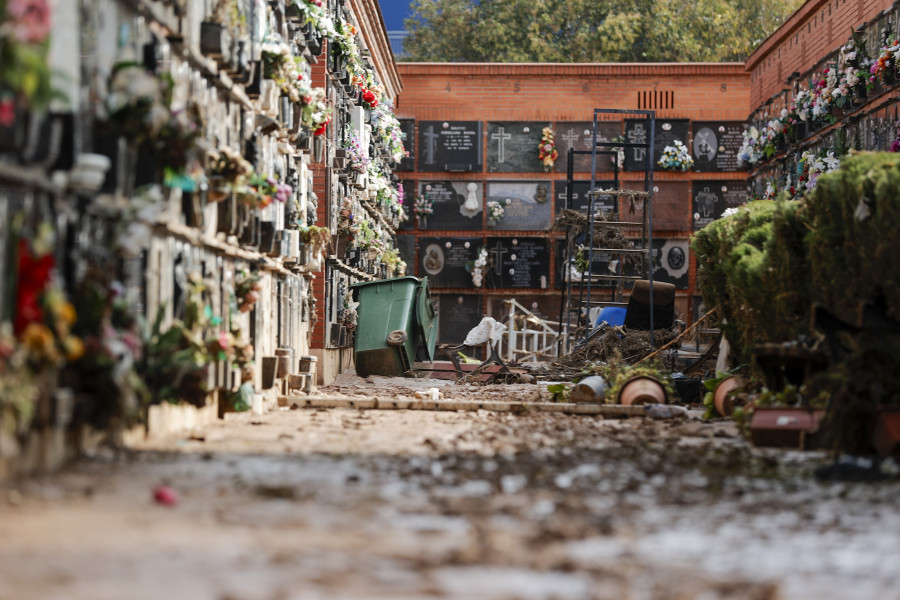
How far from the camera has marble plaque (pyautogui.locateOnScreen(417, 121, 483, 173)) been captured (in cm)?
2505

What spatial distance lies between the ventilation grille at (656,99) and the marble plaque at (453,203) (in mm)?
4083

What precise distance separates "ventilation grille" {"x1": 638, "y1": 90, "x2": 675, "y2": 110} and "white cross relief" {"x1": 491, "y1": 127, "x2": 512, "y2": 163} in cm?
305

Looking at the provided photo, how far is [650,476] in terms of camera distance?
6020mm

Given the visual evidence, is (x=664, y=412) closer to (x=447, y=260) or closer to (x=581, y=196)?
(x=581, y=196)

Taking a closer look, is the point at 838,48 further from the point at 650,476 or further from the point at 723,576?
the point at 723,576

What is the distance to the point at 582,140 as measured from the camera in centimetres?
2512

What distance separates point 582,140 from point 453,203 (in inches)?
122

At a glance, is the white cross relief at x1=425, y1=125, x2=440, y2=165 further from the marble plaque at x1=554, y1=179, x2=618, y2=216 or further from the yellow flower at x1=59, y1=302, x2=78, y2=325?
the yellow flower at x1=59, y1=302, x2=78, y2=325

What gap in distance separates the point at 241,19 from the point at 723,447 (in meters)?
4.83

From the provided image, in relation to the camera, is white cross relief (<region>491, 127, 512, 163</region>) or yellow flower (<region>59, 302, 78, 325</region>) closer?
yellow flower (<region>59, 302, 78, 325</region>)

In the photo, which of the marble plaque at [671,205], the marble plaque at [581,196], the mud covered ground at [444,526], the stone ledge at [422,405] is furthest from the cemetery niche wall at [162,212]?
the marble plaque at [671,205]

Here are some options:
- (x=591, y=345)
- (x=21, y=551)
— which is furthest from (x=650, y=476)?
(x=591, y=345)

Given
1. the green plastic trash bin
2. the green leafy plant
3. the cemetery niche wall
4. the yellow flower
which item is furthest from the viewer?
the green plastic trash bin

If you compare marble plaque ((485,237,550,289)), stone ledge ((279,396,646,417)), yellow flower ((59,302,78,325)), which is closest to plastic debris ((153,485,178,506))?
yellow flower ((59,302,78,325))
